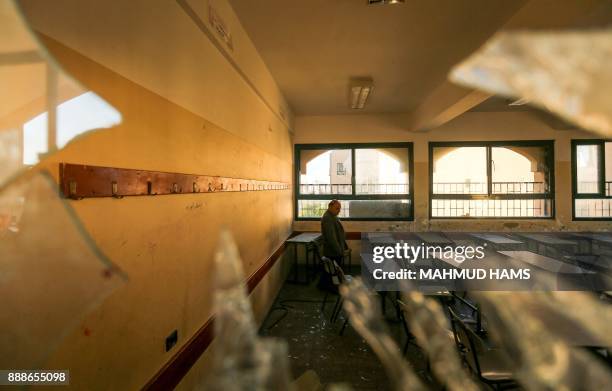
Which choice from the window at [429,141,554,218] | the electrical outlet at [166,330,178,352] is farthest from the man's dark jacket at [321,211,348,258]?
the electrical outlet at [166,330,178,352]

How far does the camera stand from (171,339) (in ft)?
5.34

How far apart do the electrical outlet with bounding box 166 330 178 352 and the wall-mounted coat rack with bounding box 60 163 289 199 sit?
0.76 m

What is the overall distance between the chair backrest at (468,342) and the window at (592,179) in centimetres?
540

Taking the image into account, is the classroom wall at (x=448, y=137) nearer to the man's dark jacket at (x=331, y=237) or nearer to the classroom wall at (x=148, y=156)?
the man's dark jacket at (x=331, y=237)

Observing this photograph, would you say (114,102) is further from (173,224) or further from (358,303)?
(358,303)

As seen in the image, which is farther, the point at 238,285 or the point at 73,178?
the point at 238,285

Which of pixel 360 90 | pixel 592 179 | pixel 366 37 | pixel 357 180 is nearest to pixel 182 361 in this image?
pixel 366 37

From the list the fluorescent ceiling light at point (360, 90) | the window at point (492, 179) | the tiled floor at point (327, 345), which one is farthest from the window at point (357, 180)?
the tiled floor at point (327, 345)

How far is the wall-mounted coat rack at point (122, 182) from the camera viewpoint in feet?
3.25

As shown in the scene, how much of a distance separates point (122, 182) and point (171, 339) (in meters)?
0.92

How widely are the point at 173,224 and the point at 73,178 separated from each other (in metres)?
0.69

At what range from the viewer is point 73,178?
990 mm

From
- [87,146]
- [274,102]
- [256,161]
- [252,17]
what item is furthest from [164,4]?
[274,102]

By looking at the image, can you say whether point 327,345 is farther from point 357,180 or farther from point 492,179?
point 492,179
